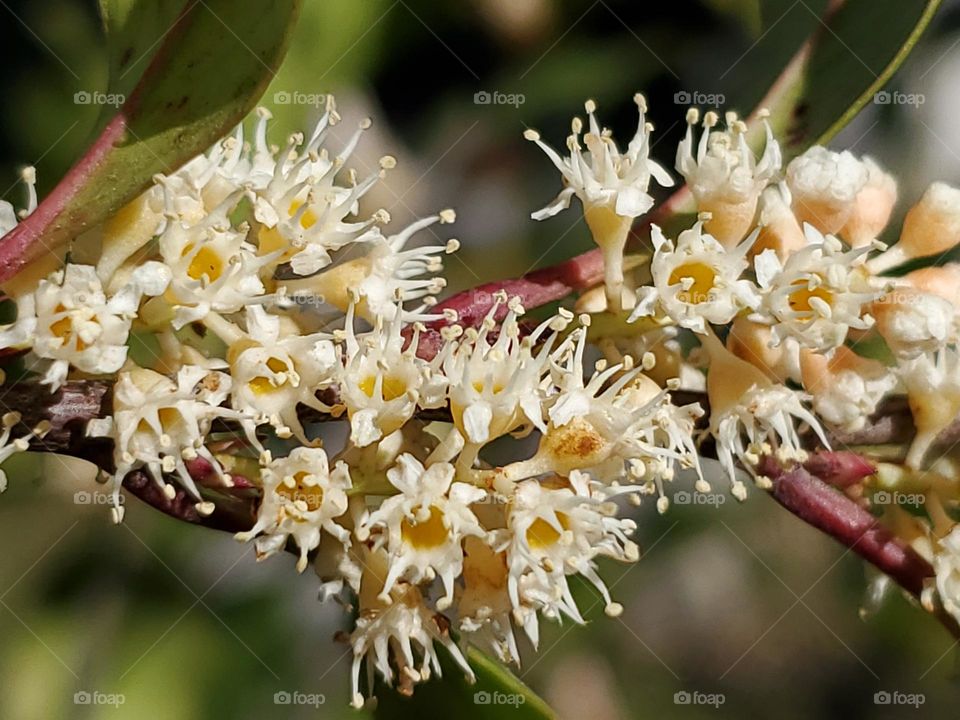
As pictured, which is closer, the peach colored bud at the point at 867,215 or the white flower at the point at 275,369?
the white flower at the point at 275,369

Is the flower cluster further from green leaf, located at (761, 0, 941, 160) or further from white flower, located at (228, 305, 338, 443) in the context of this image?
green leaf, located at (761, 0, 941, 160)

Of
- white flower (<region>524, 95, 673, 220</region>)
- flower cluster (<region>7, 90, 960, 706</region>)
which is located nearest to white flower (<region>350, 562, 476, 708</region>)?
flower cluster (<region>7, 90, 960, 706</region>)

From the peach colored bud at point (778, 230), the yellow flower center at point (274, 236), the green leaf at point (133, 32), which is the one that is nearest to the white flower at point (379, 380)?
the yellow flower center at point (274, 236)

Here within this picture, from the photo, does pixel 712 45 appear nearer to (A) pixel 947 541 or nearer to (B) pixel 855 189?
(B) pixel 855 189

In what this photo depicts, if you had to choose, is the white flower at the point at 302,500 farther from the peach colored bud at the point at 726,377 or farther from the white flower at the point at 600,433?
the peach colored bud at the point at 726,377

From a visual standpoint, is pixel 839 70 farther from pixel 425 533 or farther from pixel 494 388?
pixel 425 533
